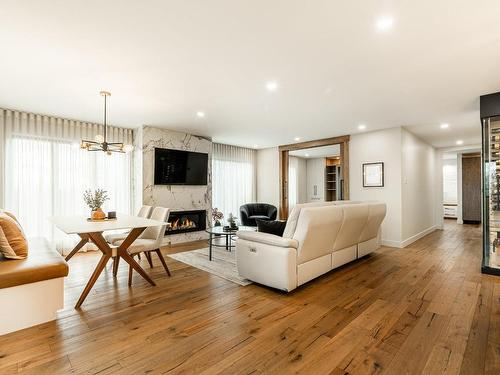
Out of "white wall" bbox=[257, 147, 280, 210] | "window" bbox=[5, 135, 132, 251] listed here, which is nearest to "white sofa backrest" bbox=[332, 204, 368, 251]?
"white wall" bbox=[257, 147, 280, 210]

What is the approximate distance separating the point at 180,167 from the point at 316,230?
12.4ft

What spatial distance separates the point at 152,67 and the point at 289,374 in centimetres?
304

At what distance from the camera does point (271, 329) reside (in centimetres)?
218

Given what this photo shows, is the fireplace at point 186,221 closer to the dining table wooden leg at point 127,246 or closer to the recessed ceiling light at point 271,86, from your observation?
the dining table wooden leg at point 127,246

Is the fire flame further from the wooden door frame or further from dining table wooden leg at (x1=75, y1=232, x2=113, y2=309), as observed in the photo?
the wooden door frame

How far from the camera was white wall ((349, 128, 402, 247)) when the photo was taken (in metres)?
5.24

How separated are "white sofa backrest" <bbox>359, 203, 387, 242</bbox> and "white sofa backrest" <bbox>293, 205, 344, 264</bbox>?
1011 mm

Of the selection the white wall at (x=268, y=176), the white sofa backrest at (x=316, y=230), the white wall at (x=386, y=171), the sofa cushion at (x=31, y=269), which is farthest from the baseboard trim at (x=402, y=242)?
the sofa cushion at (x=31, y=269)

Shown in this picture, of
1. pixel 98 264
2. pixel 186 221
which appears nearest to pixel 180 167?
pixel 186 221

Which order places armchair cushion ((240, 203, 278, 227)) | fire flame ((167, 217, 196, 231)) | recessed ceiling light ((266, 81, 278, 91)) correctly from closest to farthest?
recessed ceiling light ((266, 81, 278, 91)), fire flame ((167, 217, 196, 231)), armchair cushion ((240, 203, 278, 227))

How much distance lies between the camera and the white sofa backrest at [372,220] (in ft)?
13.3

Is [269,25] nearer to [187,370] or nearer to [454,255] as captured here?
[187,370]

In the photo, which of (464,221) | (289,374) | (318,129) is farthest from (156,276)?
(464,221)

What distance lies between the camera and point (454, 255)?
4.62m
